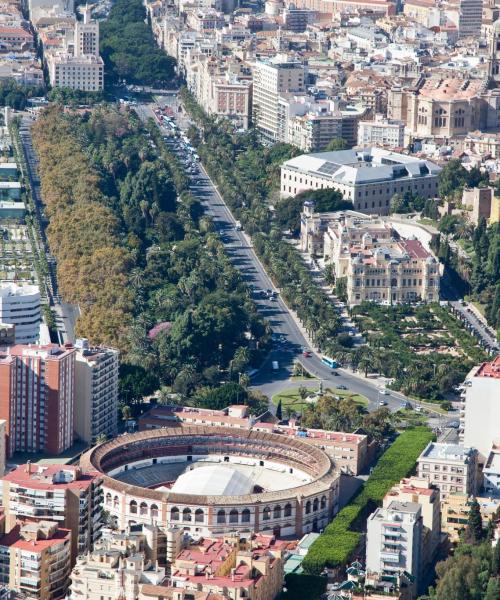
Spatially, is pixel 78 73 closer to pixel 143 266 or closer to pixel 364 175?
pixel 364 175

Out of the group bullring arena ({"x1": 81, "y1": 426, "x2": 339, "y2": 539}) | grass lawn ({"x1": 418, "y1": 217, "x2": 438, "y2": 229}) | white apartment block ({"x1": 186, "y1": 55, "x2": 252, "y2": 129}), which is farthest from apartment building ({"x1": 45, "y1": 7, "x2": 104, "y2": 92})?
bullring arena ({"x1": 81, "y1": 426, "x2": 339, "y2": 539})

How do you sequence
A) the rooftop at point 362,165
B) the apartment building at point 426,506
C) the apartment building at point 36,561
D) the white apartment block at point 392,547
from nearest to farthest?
the apartment building at point 36,561 < the white apartment block at point 392,547 < the apartment building at point 426,506 < the rooftop at point 362,165

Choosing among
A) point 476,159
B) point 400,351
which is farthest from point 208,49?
point 400,351

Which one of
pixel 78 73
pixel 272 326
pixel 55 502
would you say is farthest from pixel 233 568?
pixel 78 73

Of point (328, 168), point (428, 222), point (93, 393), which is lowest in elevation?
point (428, 222)

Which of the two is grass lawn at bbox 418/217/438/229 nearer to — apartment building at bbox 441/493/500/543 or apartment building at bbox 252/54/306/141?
apartment building at bbox 252/54/306/141

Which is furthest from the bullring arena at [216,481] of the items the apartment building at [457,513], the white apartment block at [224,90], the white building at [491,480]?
the white apartment block at [224,90]

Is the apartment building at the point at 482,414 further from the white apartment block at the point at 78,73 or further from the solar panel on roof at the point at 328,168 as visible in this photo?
the white apartment block at the point at 78,73
